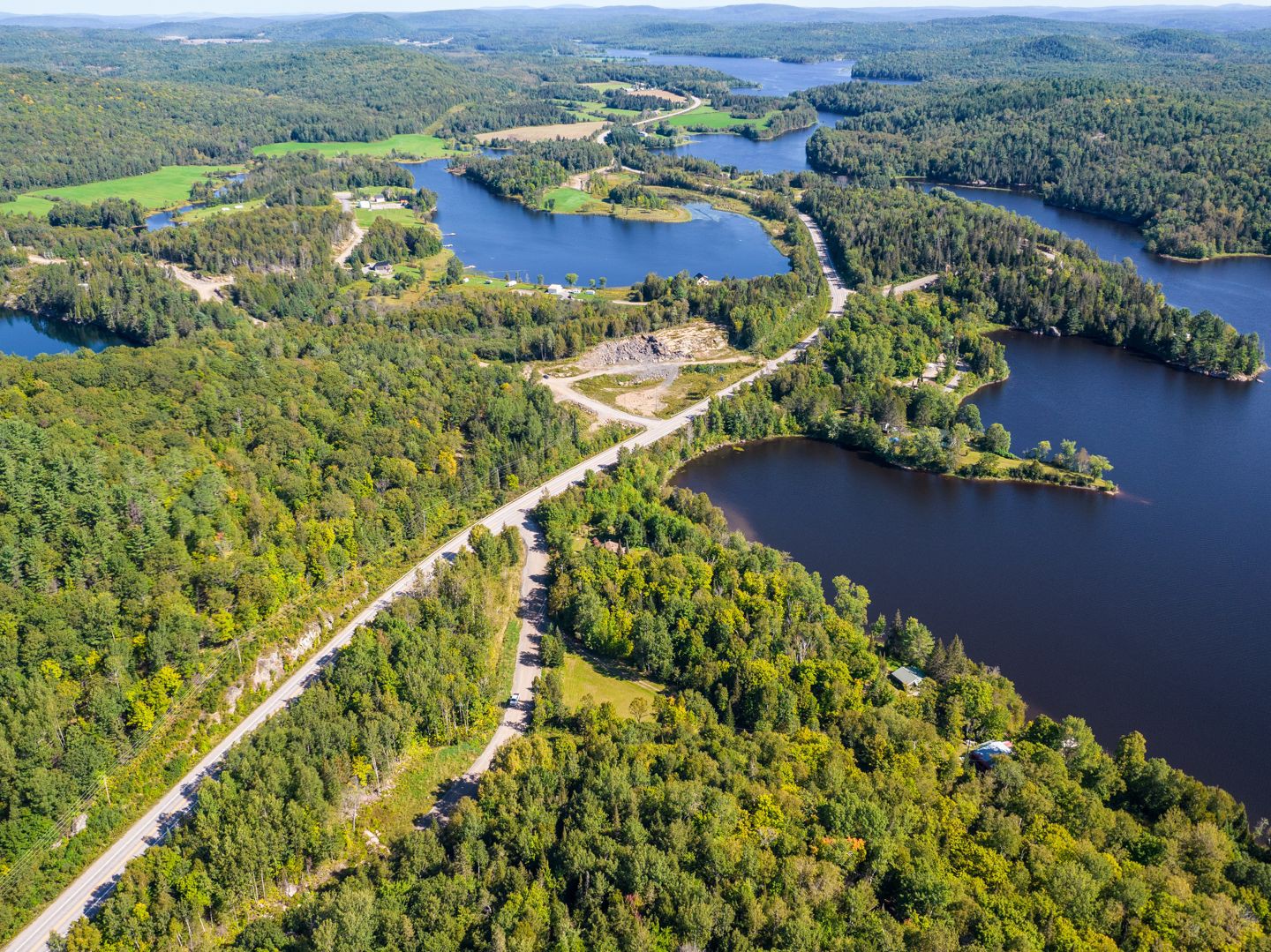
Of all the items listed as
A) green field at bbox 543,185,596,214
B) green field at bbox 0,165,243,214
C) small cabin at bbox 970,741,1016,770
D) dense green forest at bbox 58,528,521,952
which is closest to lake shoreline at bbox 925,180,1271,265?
green field at bbox 543,185,596,214

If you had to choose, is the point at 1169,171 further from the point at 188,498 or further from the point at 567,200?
the point at 188,498

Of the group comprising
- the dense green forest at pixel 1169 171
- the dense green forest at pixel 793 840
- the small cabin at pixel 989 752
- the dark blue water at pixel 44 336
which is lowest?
the small cabin at pixel 989 752

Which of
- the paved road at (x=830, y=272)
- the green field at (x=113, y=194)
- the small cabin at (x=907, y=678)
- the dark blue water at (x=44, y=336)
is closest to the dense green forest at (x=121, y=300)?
the dark blue water at (x=44, y=336)

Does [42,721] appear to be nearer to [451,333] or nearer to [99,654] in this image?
[99,654]

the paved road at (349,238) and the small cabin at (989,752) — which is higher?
the paved road at (349,238)

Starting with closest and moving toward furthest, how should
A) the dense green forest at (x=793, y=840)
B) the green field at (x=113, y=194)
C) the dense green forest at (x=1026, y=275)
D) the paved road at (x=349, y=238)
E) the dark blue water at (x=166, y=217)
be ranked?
the dense green forest at (x=793, y=840)
the dense green forest at (x=1026, y=275)
the paved road at (x=349, y=238)
the dark blue water at (x=166, y=217)
the green field at (x=113, y=194)

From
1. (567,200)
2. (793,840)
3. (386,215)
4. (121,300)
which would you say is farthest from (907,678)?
(567,200)

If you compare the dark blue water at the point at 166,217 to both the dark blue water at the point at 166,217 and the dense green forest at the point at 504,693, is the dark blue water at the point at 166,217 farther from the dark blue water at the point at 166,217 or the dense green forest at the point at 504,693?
the dense green forest at the point at 504,693

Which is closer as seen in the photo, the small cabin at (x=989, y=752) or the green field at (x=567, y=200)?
the small cabin at (x=989, y=752)

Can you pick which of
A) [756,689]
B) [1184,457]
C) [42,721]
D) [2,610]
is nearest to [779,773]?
[756,689]
